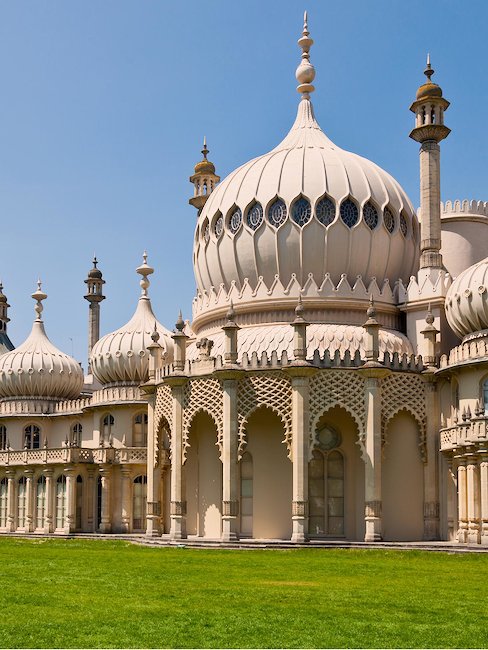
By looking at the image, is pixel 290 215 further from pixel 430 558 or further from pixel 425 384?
pixel 430 558

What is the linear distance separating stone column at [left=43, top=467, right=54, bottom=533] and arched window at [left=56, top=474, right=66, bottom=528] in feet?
0.78

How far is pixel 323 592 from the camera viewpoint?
17.6 meters

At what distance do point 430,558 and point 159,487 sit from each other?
1504cm

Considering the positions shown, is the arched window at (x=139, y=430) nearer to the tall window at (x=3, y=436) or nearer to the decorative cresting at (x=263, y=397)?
the tall window at (x=3, y=436)

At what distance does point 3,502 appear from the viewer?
49656 mm

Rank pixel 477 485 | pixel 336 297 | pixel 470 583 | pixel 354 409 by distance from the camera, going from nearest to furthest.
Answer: pixel 470 583 < pixel 477 485 < pixel 354 409 < pixel 336 297

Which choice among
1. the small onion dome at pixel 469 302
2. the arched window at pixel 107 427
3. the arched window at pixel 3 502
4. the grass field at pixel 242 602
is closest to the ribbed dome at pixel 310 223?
the small onion dome at pixel 469 302

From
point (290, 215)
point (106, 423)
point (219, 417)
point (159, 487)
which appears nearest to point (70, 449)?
point (106, 423)

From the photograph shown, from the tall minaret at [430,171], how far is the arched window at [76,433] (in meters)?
19.5

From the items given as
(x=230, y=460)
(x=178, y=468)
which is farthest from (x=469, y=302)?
(x=178, y=468)

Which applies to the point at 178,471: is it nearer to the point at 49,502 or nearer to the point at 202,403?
the point at 202,403

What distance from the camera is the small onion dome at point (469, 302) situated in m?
33.8

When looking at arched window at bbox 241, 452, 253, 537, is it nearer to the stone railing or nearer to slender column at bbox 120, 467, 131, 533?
the stone railing

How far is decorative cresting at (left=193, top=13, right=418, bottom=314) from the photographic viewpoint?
3884 centimetres
